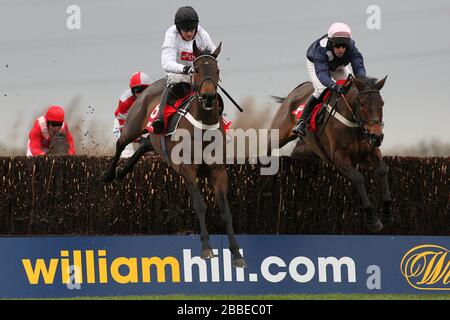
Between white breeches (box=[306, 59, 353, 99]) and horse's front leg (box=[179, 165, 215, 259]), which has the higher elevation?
white breeches (box=[306, 59, 353, 99])

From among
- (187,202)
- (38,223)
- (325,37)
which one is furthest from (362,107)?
(38,223)

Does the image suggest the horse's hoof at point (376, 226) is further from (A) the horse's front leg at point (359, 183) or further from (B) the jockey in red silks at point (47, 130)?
(B) the jockey in red silks at point (47, 130)

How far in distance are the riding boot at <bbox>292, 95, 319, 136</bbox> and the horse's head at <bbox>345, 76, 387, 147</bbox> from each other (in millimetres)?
959

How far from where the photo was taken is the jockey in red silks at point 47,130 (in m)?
14.9

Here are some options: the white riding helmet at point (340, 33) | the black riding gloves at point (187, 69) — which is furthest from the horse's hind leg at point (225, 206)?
the white riding helmet at point (340, 33)

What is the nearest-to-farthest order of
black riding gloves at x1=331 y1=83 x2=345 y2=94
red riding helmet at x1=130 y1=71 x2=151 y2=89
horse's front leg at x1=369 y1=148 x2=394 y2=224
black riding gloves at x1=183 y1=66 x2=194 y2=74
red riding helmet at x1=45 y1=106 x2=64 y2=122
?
black riding gloves at x1=183 y1=66 x2=194 y2=74, horse's front leg at x1=369 y1=148 x2=394 y2=224, black riding gloves at x1=331 y1=83 x2=345 y2=94, red riding helmet at x1=130 y1=71 x2=151 y2=89, red riding helmet at x1=45 y1=106 x2=64 y2=122

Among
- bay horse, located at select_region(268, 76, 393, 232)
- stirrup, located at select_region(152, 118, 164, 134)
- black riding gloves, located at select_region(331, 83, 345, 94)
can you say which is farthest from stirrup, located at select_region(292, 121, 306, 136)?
stirrup, located at select_region(152, 118, 164, 134)

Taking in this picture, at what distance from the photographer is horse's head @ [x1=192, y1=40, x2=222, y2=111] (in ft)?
34.4

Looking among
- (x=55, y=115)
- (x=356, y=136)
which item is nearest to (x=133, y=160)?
(x=356, y=136)

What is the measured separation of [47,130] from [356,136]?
467cm

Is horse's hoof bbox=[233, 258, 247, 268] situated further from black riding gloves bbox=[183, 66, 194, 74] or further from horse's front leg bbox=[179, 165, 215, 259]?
black riding gloves bbox=[183, 66, 194, 74]

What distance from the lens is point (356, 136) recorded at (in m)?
12.2

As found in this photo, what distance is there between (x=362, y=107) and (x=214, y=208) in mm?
1913

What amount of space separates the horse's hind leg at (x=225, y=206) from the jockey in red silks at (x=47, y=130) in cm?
411
